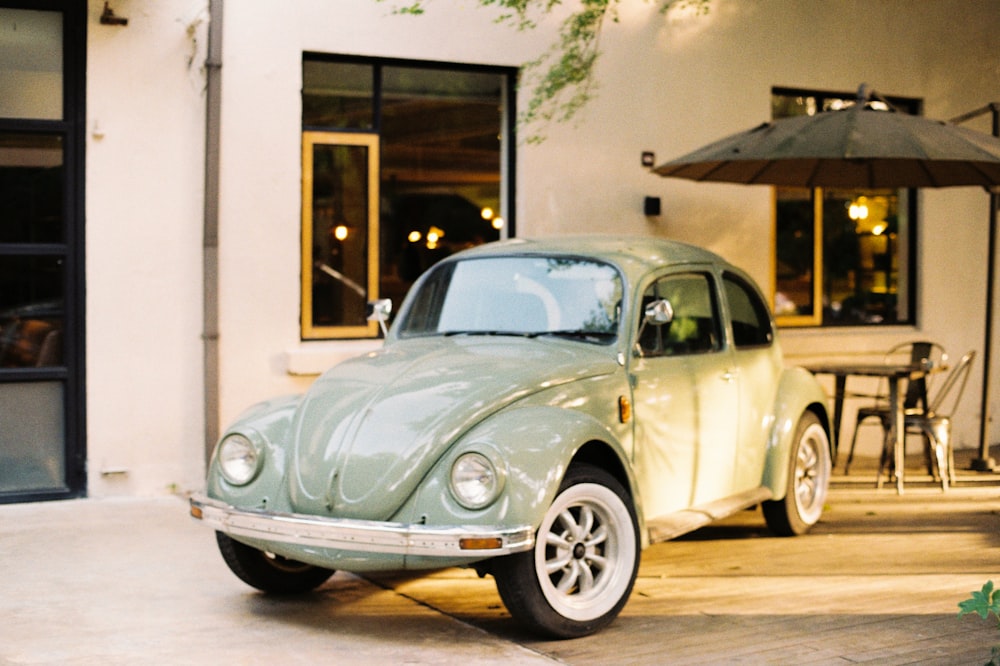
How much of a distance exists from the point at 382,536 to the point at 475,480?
46cm

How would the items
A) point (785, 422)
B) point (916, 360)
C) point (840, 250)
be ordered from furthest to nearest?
1. point (840, 250)
2. point (916, 360)
3. point (785, 422)

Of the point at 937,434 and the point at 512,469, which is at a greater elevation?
the point at 512,469

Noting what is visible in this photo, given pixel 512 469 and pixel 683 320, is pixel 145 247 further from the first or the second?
Answer: pixel 512 469

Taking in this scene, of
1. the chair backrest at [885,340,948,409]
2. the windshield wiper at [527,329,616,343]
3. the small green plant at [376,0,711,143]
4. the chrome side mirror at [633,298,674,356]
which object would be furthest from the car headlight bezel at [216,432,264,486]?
the chair backrest at [885,340,948,409]

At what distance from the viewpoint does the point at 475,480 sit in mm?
5535

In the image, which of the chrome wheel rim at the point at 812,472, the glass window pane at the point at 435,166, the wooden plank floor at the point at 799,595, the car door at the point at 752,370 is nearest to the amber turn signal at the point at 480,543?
the wooden plank floor at the point at 799,595

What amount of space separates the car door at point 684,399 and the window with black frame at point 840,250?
179 inches

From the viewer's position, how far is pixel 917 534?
27.0ft

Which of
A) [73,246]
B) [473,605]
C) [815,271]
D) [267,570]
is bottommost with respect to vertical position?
[473,605]

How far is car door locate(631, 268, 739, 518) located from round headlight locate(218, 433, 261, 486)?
6.19ft

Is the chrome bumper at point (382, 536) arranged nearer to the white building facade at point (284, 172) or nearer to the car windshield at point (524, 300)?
the car windshield at point (524, 300)

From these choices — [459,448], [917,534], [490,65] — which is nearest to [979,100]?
[490,65]

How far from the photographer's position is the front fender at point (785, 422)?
7773 millimetres

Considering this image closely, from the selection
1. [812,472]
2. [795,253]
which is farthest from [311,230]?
[795,253]
